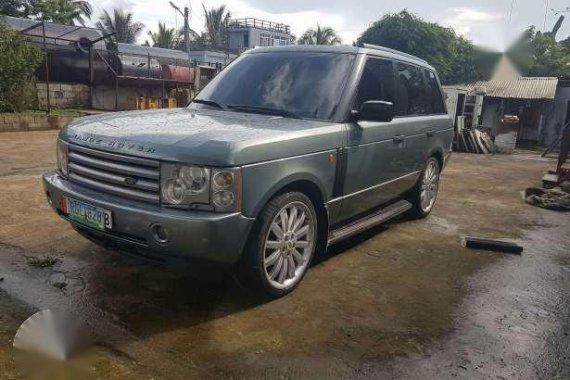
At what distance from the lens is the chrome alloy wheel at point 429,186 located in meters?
5.77

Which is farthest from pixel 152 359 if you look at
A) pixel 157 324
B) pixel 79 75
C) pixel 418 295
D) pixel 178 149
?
pixel 79 75

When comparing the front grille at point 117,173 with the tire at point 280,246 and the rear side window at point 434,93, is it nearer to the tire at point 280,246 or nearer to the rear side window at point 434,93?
the tire at point 280,246

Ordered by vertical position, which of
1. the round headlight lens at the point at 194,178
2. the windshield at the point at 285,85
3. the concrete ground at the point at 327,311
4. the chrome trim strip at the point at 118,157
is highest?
the windshield at the point at 285,85

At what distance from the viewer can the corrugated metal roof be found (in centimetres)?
2241

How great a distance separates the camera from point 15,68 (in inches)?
504

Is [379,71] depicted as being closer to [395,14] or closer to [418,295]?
[418,295]

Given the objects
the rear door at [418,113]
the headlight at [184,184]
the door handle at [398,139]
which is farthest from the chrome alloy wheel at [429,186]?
the headlight at [184,184]

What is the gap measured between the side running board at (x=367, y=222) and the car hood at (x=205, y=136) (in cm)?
78

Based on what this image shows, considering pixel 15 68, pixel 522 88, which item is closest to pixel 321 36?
pixel 522 88

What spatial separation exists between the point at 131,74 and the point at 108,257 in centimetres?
1641

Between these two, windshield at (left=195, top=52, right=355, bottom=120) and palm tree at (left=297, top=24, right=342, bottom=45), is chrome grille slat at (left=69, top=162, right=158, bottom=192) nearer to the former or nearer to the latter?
windshield at (left=195, top=52, right=355, bottom=120)

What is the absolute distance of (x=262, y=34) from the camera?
58.8m

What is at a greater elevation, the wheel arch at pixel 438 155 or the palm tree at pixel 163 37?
the palm tree at pixel 163 37

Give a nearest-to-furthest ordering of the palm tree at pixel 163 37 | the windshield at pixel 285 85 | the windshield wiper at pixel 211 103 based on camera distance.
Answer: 1. the windshield at pixel 285 85
2. the windshield wiper at pixel 211 103
3. the palm tree at pixel 163 37
